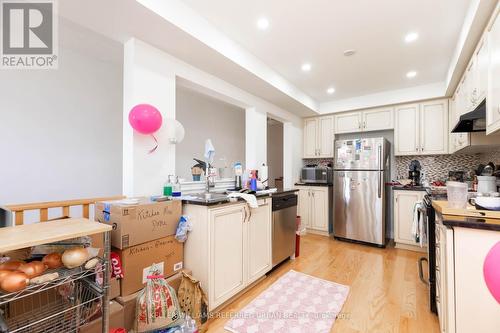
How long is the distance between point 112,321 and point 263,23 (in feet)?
8.47

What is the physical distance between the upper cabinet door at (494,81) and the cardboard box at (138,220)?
2372mm

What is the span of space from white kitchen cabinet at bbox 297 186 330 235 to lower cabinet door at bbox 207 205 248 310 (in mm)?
2402

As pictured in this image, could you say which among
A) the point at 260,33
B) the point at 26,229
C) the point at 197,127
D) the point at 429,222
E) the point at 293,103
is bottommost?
the point at 429,222

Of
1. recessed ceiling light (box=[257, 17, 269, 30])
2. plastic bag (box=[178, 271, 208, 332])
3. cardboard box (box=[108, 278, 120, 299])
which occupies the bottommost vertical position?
plastic bag (box=[178, 271, 208, 332])

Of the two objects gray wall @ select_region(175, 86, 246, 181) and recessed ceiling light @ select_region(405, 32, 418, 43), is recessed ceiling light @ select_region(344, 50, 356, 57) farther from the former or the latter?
gray wall @ select_region(175, 86, 246, 181)

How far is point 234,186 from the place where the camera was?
293cm

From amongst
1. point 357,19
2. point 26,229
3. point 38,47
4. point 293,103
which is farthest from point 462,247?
point 38,47

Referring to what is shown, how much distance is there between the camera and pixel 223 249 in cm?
193

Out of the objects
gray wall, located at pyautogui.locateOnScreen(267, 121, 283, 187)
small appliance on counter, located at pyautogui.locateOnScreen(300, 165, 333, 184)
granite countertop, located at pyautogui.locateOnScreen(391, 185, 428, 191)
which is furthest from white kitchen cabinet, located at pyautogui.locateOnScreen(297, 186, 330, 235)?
gray wall, located at pyautogui.locateOnScreen(267, 121, 283, 187)

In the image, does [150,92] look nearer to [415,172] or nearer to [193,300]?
[193,300]

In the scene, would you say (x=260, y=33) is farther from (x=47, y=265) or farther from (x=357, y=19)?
(x=47, y=265)

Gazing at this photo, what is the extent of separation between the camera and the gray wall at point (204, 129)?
3971 millimetres

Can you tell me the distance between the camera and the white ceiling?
1.87m

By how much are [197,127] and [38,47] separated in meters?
2.40
